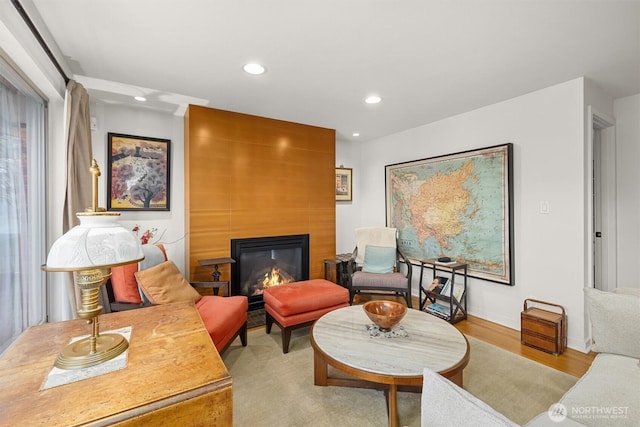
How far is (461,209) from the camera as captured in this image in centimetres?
343

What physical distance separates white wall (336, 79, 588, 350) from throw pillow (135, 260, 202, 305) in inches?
122

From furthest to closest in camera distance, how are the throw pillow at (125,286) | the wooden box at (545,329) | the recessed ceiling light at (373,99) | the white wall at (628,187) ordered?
the recessed ceiling light at (373,99)
the white wall at (628,187)
the wooden box at (545,329)
the throw pillow at (125,286)

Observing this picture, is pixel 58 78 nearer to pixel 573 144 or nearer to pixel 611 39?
pixel 611 39

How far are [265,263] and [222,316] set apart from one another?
1.43m

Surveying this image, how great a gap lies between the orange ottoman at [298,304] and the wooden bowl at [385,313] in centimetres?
69

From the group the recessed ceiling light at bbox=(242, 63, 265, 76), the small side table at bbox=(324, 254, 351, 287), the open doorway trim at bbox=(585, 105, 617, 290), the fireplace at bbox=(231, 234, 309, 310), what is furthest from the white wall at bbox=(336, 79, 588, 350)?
the recessed ceiling light at bbox=(242, 63, 265, 76)

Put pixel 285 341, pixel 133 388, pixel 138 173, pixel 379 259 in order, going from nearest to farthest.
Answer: pixel 133 388
pixel 285 341
pixel 138 173
pixel 379 259

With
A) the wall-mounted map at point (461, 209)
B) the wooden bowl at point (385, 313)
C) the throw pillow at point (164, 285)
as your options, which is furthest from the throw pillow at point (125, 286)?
the wall-mounted map at point (461, 209)

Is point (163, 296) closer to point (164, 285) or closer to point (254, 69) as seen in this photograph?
point (164, 285)

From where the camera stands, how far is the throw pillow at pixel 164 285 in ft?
7.14

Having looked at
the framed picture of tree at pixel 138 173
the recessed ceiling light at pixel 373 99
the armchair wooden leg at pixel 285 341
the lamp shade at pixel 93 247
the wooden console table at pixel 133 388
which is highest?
the recessed ceiling light at pixel 373 99

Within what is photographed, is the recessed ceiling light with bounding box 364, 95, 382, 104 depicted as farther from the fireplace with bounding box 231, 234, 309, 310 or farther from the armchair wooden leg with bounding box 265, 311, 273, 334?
the armchair wooden leg with bounding box 265, 311, 273, 334

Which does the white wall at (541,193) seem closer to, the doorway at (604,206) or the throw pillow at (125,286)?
the doorway at (604,206)

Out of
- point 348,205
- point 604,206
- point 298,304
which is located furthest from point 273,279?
point 604,206
